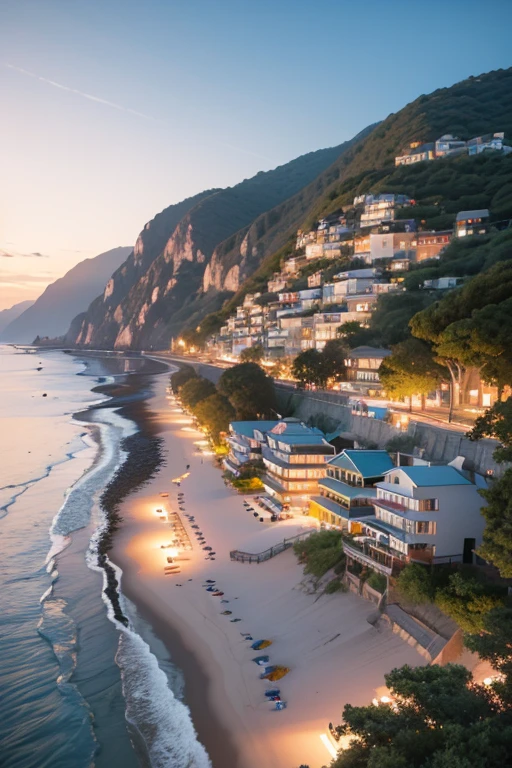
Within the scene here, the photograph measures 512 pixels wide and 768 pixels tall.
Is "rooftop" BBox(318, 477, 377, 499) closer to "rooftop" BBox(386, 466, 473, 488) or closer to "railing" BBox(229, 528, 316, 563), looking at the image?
"railing" BBox(229, 528, 316, 563)

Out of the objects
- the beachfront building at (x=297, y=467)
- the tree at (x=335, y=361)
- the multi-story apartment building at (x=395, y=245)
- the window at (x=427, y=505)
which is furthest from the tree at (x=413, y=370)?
the multi-story apartment building at (x=395, y=245)

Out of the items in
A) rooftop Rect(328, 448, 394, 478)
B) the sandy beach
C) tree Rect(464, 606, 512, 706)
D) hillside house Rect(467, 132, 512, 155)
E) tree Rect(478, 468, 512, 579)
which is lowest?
the sandy beach

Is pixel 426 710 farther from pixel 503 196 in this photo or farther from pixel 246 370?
→ pixel 503 196

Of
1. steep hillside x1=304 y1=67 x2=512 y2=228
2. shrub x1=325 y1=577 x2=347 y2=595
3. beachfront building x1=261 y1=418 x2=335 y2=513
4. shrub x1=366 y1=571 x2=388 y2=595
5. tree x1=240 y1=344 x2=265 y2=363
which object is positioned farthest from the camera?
steep hillside x1=304 y1=67 x2=512 y2=228

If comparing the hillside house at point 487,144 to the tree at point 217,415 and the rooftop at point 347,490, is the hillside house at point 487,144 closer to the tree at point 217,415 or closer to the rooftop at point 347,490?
the tree at point 217,415

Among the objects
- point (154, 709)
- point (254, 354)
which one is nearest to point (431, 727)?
point (154, 709)

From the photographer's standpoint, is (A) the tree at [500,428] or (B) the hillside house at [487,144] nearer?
(A) the tree at [500,428]

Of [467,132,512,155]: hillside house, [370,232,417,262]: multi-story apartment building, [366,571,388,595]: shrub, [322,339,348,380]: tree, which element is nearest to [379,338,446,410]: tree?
[366,571,388,595]: shrub

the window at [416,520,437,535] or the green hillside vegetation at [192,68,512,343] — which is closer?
the window at [416,520,437,535]
